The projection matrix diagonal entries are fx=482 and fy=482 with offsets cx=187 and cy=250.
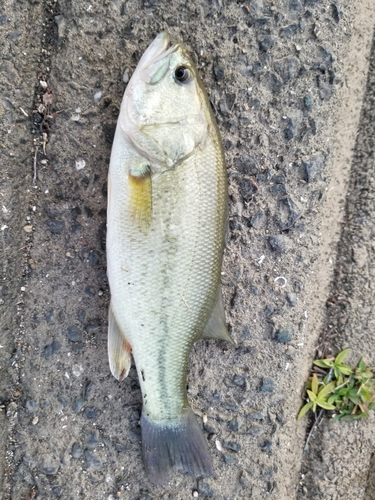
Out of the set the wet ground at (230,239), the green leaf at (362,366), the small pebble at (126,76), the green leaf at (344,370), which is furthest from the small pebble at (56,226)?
the green leaf at (362,366)

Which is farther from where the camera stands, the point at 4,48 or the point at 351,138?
the point at 351,138

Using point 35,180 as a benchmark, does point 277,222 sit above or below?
below

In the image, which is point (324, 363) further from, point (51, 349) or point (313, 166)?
point (51, 349)

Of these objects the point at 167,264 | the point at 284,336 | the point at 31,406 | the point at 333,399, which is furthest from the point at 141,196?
the point at 333,399

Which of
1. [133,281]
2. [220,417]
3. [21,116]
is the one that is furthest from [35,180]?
[220,417]

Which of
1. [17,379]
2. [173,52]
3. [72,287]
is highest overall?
[173,52]

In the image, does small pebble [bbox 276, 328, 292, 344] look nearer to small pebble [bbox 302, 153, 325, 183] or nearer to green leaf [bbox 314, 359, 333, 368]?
green leaf [bbox 314, 359, 333, 368]

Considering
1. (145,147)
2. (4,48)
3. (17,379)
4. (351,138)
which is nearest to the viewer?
(145,147)

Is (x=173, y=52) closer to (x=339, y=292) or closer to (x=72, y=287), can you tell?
(x=72, y=287)
